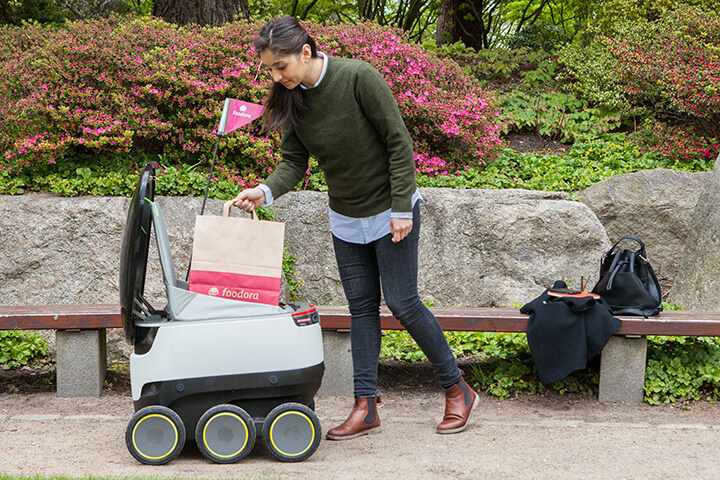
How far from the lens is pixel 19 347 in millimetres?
4398

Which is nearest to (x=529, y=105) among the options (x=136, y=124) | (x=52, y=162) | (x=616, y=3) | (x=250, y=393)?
(x=616, y=3)

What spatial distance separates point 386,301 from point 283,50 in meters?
1.21

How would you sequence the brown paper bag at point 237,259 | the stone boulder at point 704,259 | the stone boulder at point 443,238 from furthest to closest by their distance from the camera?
the stone boulder at point 443,238, the stone boulder at point 704,259, the brown paper bag at point 237,259

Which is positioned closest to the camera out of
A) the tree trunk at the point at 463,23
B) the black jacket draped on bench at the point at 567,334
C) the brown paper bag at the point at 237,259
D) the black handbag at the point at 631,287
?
the brown paper bag at the point at 237,259

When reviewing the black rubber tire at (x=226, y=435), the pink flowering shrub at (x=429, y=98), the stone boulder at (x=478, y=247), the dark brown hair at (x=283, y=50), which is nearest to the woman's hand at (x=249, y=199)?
the dark brown hair at (x=283, y=50)

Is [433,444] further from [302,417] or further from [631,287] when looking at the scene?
[631,287]

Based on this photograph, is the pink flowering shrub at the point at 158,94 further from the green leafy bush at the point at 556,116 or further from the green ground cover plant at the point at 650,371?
the green ground cover plant at the point at 650,371

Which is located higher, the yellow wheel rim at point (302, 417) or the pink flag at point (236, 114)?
the pink flag at point (236, 114)

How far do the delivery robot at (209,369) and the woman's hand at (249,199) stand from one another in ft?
1.16

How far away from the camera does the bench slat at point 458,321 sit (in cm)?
358

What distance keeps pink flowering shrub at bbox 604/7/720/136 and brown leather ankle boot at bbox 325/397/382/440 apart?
545 centimetres

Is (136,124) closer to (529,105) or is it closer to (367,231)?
(367,231)

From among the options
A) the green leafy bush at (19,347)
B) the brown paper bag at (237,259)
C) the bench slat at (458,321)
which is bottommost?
the green leafy bush at (19,347)

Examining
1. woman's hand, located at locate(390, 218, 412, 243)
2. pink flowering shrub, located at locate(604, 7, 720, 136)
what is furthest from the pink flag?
pink flowering shrub, located at locate(604, 7, 720, 136)
